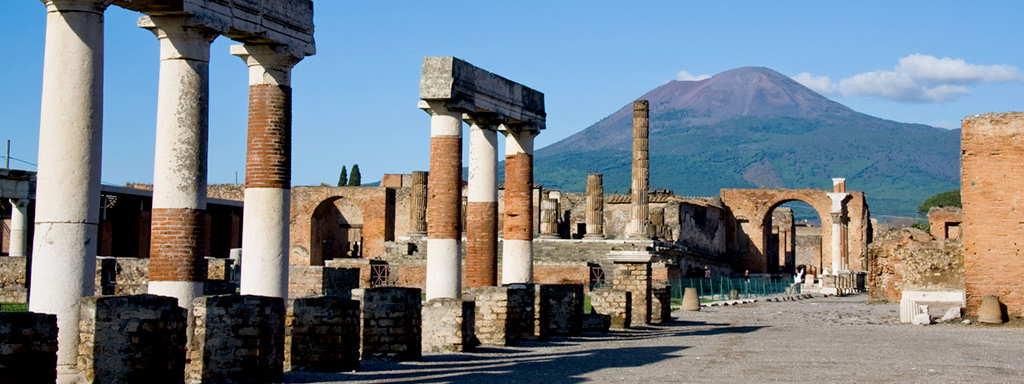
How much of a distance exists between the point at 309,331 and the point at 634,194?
1024 inches

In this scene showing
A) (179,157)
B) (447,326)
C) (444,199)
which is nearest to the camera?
(179,157)

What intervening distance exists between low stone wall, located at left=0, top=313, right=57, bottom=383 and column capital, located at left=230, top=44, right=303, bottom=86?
17.5 feet

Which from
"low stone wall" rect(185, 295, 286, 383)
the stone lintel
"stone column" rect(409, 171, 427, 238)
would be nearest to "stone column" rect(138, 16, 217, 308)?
"low stone wall" rect(185, 295, 286, 383)

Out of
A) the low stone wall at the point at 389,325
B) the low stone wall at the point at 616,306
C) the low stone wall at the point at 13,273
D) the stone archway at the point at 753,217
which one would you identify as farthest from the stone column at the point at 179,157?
the stone archway at the point at 753,217

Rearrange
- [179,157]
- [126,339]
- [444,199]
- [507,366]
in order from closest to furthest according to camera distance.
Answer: [126,339]
[179,157]
[507,366]
[444,199]

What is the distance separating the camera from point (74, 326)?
10.9 meters

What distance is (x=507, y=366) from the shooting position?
14117mm

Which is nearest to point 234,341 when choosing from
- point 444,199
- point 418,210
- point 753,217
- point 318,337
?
point 318,337

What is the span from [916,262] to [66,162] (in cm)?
2403

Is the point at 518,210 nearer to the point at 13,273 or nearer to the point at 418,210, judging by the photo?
the point at 13,273

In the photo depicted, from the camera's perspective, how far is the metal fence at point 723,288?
38.3 meters

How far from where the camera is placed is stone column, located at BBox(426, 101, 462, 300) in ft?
61.6

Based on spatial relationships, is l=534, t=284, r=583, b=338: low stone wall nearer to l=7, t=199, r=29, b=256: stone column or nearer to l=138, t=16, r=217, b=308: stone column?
l=138, t=16, r=217, b=308: stone column

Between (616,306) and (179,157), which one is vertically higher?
(179,157)
